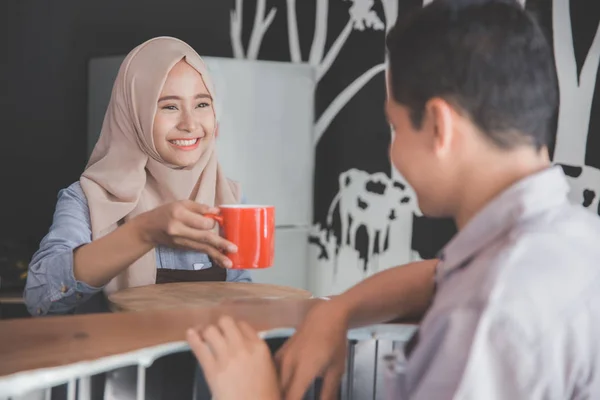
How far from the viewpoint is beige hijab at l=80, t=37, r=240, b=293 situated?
2258 millimetres

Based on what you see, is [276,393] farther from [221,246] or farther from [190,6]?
[190,6]

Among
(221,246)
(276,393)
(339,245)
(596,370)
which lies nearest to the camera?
(596,370)

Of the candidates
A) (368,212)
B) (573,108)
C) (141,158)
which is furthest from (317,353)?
(368,212)

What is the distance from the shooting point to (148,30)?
420 cm

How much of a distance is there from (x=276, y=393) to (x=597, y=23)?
3476 mm

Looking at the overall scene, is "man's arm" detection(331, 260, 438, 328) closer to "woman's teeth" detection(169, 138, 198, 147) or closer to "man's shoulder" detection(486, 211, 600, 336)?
"man's shoulder" detection(486, 211, 600, 336)

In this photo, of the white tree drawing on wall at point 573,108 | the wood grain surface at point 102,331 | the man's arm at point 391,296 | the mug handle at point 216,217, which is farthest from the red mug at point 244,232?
the white tree drawing on wall at point 573,108

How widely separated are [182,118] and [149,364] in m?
1.40

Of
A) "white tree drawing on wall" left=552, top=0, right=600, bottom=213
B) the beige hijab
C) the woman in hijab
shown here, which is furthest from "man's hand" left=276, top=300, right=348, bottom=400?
"white tree drawing on wall" left=552, top=0, right=600, bottom=213

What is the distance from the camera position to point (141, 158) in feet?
7.86

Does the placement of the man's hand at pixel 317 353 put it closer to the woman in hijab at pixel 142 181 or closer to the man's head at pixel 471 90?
the man's head at pixel 471 90

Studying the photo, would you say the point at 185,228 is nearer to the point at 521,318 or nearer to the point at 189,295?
the point at 189,295

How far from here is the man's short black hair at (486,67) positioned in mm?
912

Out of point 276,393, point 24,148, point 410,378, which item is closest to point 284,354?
point 276,393
